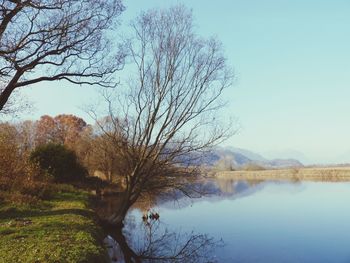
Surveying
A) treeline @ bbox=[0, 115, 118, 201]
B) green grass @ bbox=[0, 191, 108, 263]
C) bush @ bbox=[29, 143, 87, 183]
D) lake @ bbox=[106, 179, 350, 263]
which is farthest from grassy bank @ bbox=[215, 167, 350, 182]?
green grass @ bbox=[0, 191, 108, 263]

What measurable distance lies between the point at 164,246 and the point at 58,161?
18018 millimetres

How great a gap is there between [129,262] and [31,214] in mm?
4873

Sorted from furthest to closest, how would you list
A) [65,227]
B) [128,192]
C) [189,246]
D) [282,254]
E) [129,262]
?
[128,192], [189,246], [282,254], [129,262], [65,227]

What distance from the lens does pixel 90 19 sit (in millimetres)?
15438

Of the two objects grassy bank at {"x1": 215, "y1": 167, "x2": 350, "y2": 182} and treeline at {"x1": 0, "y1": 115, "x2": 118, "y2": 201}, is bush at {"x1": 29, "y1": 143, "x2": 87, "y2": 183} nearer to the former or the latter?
treeline at {"x1": 0, "y1": 115, "x2": 118, "y2": 201}

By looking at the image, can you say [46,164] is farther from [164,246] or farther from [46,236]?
[46,236]

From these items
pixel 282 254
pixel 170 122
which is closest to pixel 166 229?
pixel 170 122

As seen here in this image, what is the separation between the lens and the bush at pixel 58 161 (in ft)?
106

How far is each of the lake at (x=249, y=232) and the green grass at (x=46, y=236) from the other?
379 cm

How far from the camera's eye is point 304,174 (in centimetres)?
8106

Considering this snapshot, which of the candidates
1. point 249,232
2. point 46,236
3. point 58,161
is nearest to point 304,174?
point 58,161

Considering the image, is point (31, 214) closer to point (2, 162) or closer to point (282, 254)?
point (2, 162)

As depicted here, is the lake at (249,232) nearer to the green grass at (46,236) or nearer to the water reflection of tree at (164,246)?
the water reflection of tree at (164,246)

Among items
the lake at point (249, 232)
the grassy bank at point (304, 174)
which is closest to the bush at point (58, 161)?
the lake at point (249, 232)
